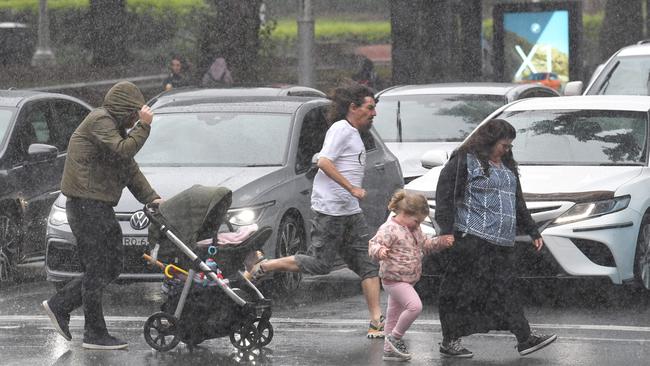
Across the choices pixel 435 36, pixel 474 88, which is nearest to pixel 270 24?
pixel 435 36

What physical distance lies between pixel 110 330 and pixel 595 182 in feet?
11.7

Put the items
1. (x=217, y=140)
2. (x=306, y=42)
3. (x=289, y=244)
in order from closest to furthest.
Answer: (x=289, y=244) → (x=217, y=140) → (x=306, y=42)

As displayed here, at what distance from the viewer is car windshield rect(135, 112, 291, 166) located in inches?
476

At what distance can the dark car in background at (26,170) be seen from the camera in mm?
12672

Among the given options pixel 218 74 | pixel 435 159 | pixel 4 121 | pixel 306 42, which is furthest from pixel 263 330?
pixel 218 74

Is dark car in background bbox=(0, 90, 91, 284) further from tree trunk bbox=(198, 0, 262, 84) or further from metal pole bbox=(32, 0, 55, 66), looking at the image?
metal pole bbox=(32, 0, 55, 66)

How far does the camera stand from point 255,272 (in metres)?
9.86

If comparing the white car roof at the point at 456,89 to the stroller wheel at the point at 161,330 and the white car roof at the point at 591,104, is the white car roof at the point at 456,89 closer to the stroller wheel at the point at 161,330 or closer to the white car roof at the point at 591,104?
the white car roof at the point at 591,104

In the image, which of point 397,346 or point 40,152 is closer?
point 397,346

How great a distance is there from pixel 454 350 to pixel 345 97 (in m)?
1.84

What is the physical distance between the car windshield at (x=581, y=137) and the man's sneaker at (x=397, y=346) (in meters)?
3.10

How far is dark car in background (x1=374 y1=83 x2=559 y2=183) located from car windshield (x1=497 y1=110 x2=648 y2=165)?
3.25 meters

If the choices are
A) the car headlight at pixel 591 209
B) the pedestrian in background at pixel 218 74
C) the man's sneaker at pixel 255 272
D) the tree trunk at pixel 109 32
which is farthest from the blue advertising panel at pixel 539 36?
the man's sneaker at pixel 255 272

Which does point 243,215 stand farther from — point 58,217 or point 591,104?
point 591,104
